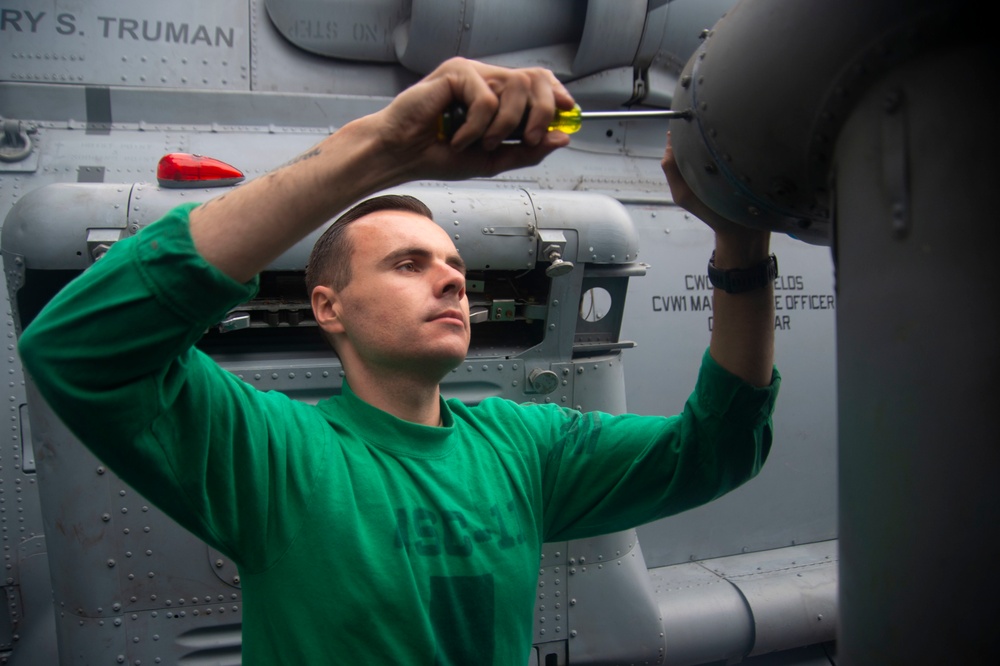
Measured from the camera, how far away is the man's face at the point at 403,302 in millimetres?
1480

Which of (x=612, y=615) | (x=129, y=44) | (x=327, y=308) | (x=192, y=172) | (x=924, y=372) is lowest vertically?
(x=612, y=615)

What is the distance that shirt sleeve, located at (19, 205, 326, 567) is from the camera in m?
1.01

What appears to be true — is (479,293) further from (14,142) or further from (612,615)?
(14,142)

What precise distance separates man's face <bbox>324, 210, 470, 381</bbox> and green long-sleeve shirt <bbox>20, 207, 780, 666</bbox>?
0.40 feet

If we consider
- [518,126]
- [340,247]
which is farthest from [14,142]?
[518,126]

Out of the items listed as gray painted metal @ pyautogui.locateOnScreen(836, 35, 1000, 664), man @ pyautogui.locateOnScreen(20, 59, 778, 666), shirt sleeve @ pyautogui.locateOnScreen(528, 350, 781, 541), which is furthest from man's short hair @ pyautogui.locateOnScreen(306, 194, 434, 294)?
gray painted metal @ pyautogui.locateOnScreen(836, 35, 1000, 664)

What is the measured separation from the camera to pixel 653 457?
5.30 ft

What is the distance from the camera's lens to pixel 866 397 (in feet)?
3.12

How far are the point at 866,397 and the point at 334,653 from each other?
885 millimetres

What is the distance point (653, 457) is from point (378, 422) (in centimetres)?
57

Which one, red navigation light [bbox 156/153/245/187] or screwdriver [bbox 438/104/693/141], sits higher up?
red navigation light [bbox 156/153/245/187]

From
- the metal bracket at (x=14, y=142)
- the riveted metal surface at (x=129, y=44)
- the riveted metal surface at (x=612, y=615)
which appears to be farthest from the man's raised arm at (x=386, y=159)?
the riveted metal surface at (x=129, y=44)

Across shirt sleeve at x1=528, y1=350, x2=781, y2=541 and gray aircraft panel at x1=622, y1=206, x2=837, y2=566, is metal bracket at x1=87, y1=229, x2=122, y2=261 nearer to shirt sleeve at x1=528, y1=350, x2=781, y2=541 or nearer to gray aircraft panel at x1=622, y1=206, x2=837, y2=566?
shirt sleeve at x1=528, y1=350, x2=781, y2=541

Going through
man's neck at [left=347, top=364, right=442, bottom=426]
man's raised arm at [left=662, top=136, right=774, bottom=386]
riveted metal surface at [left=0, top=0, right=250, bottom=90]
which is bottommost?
man's neck at [left=347, top=364, right=442, bottom=426]
